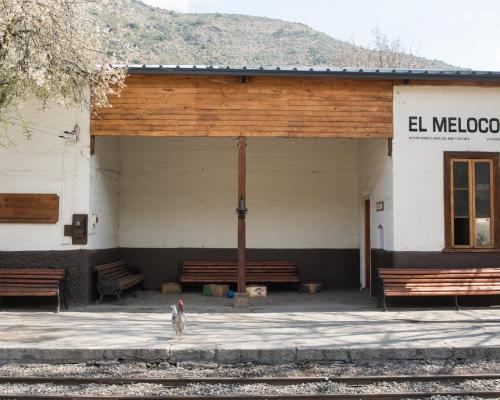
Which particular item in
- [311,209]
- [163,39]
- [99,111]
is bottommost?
[311,209]

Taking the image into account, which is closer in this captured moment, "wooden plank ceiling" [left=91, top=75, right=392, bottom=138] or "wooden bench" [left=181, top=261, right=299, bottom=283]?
"wooden plank ceiling" [left=91, top=75, right=392, bottom=138]

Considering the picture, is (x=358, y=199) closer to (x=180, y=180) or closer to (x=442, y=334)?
(x=180, y=180)

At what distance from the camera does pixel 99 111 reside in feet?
40.8

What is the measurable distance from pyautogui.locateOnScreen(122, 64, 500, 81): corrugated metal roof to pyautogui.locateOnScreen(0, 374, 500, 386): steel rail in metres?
6.71

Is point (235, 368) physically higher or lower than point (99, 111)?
lower

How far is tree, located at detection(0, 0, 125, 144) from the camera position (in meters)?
10.5

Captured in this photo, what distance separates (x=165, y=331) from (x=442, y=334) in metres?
4.27

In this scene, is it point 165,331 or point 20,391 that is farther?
point 165,331

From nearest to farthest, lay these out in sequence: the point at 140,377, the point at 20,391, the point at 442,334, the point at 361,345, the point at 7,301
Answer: the point at 20,391 → the point at 140,377 → the point at 361,345 → the point at 442,334 → the point at 7,301

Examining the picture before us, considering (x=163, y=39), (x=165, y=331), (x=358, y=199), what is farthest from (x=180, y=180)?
(x=163, y=39)

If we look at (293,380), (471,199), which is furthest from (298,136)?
(293,380)

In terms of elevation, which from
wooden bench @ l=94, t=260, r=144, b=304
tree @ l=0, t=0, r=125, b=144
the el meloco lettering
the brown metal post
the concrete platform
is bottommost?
the concrete platform

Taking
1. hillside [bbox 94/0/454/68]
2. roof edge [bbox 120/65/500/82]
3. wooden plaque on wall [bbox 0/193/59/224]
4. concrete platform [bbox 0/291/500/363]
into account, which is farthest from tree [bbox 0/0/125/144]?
hillside [bbox 94/0/454/68]

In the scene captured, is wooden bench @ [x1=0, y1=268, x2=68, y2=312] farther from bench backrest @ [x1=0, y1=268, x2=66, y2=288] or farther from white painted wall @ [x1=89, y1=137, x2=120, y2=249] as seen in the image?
white painted wall @ [x1=89, y1=137, x2=120, y2=249]
